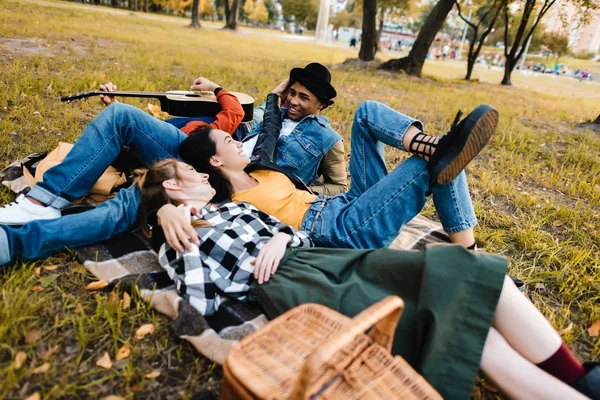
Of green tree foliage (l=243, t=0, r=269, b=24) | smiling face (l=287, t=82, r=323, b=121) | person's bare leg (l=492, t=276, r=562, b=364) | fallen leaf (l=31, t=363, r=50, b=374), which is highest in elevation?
green tree foliage (l=243, t=0, r=269, b=24)

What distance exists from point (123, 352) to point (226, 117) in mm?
1998

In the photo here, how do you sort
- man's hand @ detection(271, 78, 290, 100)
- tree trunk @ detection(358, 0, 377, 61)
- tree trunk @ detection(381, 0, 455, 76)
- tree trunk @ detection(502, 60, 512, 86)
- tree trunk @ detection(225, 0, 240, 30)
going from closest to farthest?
1. man's hand @ detection(271, 78, 290, 100)
2. tree trunk @ detection(381, 0, 455, 76)
3. tree trunk @ detection(358, 0, 377, 61)
4. tree trunk @ detection(502, 60, 512, 86)
5. tree trunk @ detection(225, 0, 240, 30)

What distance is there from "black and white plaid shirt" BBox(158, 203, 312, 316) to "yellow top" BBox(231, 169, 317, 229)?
274 mm

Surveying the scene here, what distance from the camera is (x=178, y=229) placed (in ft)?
6.50

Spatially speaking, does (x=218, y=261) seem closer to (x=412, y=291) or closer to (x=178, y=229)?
(x=178, y=229)

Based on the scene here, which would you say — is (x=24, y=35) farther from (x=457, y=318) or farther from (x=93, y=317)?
(x=457, y=318)

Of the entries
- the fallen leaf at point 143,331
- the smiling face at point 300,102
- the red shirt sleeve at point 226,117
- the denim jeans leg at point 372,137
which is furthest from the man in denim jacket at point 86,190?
the denim jeans leg at point 372,137

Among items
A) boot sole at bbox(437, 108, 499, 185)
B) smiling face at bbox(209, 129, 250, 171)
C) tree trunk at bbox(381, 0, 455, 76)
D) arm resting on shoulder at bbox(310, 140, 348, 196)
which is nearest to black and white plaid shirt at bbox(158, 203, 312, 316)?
smiling face at bbox(209, 129, 250, 171)

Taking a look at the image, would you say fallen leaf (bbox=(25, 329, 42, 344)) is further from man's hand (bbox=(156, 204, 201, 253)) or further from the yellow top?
the yellow top

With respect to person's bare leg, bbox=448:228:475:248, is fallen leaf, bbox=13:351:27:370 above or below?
below

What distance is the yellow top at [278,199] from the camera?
2465 mm

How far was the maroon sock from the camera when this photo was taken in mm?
1578

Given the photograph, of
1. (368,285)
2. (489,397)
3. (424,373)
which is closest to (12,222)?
(368,285)

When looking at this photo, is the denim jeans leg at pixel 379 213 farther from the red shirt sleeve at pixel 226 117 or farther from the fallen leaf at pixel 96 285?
the red shirt sleeve at pixel 226 117
